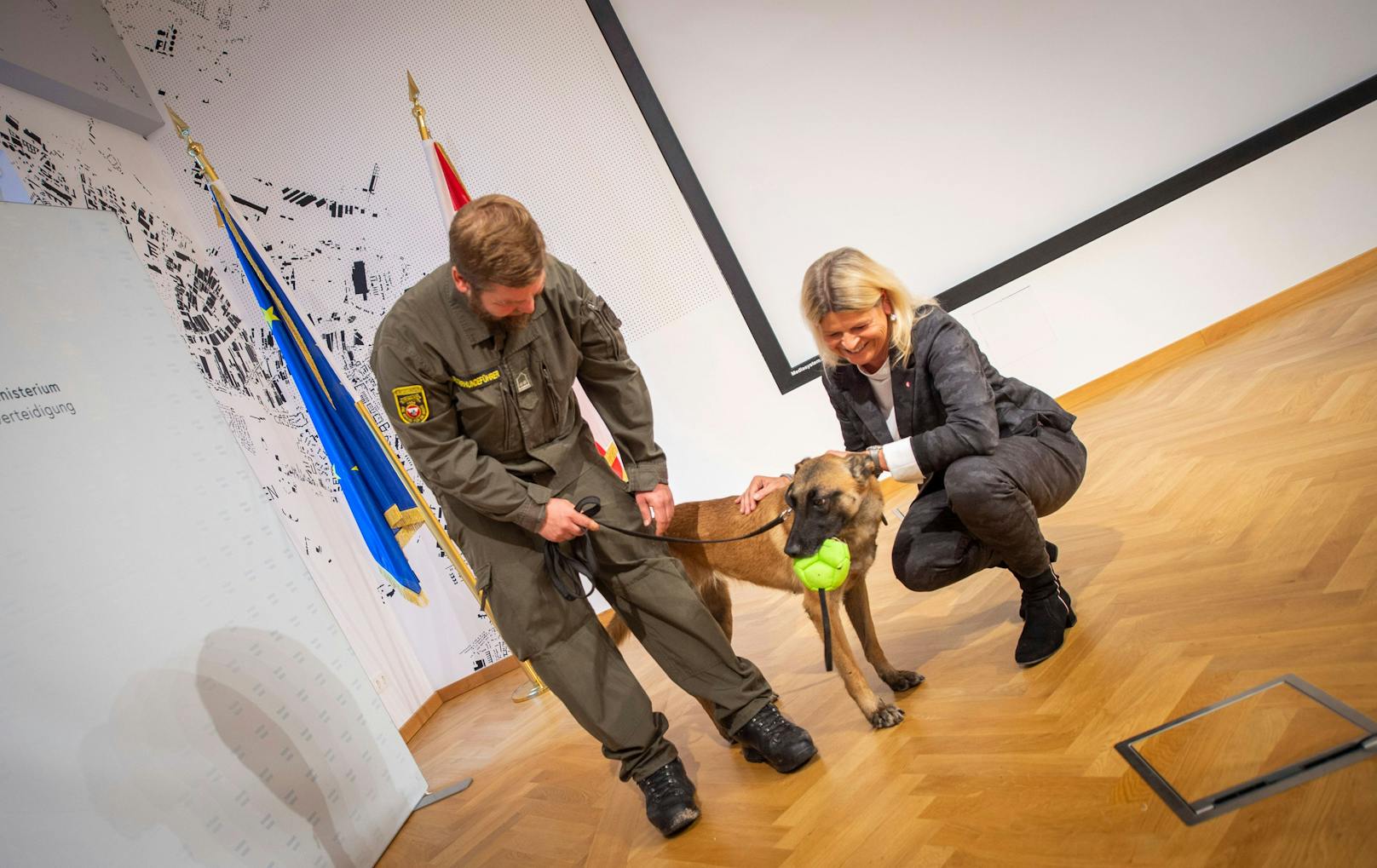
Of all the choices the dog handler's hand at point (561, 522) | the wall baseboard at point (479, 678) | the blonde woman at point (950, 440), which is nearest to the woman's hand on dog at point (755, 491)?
the blonde woman at point (950, 440)

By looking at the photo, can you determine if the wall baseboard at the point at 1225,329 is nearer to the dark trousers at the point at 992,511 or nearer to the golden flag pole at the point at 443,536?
the dark trousers at the point at 992,511

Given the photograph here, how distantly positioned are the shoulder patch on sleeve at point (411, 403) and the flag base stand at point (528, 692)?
246 centimetres

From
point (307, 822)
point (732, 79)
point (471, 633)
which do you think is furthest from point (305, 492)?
point (732, 79)

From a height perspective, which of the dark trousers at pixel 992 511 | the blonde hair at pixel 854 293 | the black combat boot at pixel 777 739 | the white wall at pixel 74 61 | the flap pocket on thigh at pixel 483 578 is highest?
the white wall at pixel 74 61

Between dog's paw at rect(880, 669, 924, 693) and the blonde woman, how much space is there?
25 cm

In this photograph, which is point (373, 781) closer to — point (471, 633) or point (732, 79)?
point (471, 633)

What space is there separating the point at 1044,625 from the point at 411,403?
170 cm

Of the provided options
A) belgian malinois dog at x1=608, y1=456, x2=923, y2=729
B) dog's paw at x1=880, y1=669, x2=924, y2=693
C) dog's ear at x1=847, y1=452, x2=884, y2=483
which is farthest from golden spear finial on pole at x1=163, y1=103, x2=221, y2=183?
dog's paw at x1=880, y1=669, x2=924, y2=693

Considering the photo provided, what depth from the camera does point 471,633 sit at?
4918 mm

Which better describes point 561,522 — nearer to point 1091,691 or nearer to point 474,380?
point 474,380

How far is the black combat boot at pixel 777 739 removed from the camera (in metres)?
2.23

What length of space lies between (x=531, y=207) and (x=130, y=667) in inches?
122

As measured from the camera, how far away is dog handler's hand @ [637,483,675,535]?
7.87 feet

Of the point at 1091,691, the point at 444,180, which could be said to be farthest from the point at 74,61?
the point at 1091,691
